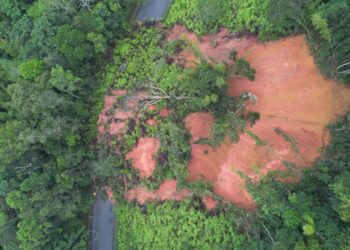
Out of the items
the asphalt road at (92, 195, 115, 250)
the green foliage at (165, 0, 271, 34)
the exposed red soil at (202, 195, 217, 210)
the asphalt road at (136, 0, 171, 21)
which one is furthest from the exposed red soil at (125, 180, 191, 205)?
the asphalt road at (136, 0, 171, 21)

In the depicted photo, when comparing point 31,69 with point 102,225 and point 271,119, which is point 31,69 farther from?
point 271,119

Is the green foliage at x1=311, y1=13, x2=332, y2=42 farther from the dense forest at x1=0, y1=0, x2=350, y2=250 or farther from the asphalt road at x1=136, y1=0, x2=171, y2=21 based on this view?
the asphalt road at x1=136, y1=0, x2=171, y2=21

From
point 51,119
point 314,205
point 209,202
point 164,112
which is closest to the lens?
point 314,205

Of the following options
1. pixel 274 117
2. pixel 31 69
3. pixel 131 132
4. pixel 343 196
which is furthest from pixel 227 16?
pixel 31 69

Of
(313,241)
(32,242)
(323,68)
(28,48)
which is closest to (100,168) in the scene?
(32,242)

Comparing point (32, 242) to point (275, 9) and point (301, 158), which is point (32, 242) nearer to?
point (301, 158)
